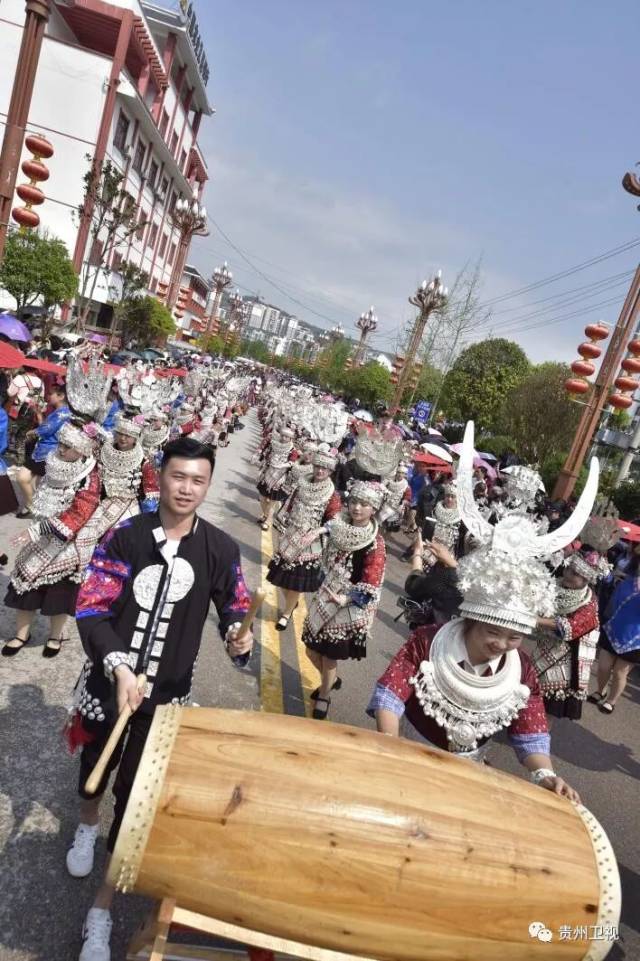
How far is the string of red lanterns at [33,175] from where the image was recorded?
31.3 feet

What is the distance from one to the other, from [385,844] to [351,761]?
238mm

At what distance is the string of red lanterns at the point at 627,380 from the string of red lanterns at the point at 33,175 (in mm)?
10907

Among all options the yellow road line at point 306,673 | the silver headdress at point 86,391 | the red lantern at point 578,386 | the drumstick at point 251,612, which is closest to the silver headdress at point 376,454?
the yellow road line at point 306,673

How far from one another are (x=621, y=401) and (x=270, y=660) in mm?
10501

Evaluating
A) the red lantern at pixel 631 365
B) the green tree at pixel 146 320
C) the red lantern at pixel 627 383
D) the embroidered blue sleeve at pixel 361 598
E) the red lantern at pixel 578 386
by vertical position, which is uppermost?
the red lantern at pixel 631 365

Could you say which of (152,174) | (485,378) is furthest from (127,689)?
(485,378)

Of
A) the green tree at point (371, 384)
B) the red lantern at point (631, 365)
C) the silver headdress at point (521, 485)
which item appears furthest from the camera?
the green tree at point (371, 384)

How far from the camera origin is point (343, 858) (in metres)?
1.71

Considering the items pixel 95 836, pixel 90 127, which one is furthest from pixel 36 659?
pixel 90 127

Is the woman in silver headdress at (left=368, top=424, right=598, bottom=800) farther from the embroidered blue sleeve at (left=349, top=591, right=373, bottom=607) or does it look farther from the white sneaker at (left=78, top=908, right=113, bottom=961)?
the embroidered blue sleeve at (left=349, top=591, right=373, bottom=607)

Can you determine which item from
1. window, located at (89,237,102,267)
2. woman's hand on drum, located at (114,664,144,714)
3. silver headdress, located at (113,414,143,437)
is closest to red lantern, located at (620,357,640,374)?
silver headdress, located at (113,414,143,437)

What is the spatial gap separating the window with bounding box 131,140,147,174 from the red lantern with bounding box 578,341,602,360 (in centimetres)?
2827

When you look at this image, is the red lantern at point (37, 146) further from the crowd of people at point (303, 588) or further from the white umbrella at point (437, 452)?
the white umbrella at point (437, 452)

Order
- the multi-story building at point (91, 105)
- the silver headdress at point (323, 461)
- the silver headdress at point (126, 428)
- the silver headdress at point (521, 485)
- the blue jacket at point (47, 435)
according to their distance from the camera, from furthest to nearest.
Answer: the multi-story building at point (91, 105) → the silver headdress at point (521, 485) → the blue jacket at point (47, 435) → the silver headdress at point (323, 461) → the silver headdress at point (126, 428)
